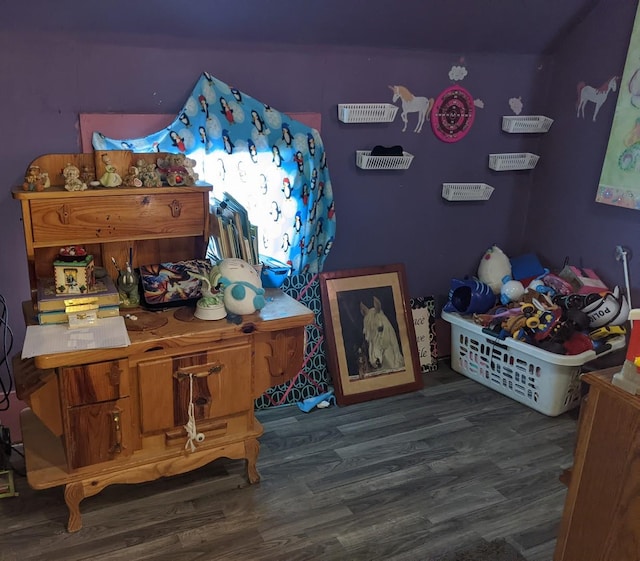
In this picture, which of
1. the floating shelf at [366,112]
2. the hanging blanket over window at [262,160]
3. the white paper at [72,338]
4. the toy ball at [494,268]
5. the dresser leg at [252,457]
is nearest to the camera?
the white paper at [72,338]

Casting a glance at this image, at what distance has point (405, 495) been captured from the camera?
2.12 metres

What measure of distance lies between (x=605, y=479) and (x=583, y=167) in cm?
208

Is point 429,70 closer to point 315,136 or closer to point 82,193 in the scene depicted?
point 315,136

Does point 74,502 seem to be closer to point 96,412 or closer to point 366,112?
point 96,412

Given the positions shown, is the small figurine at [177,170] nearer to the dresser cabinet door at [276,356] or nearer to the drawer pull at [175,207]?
the drawer pull at [175,207]

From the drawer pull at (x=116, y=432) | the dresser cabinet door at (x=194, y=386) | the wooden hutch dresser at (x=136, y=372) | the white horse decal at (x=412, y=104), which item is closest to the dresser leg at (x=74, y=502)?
the wooden hutch dresser at (x=136, y=372)

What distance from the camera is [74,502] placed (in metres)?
1.86

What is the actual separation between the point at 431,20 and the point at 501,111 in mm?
726

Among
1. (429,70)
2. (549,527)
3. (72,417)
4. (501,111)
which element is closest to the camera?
(72,417)

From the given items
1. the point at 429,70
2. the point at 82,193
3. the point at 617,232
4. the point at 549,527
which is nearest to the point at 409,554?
the point at 549,527

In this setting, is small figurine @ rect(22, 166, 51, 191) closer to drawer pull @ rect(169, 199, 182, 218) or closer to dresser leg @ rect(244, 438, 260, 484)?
drawer pull @ rect(169, 199, 182, 218)

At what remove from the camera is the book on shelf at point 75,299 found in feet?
5.89

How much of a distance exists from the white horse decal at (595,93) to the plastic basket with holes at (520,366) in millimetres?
1151

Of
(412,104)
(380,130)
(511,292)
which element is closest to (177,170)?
(380,130)
